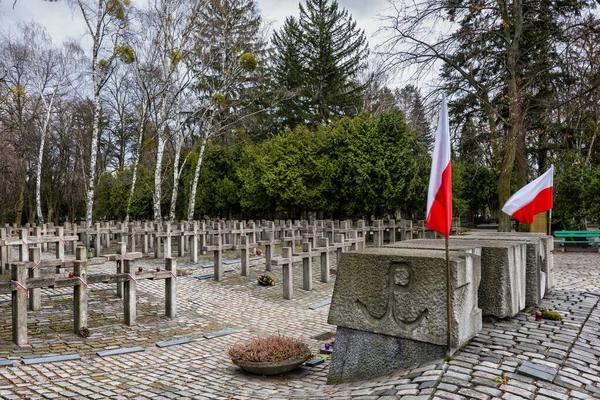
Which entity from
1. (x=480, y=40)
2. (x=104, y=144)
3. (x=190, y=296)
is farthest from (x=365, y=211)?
(x=104, y=144)

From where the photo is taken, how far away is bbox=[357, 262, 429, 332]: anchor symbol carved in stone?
175 inches

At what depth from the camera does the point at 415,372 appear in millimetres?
4121

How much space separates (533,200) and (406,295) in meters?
5.12

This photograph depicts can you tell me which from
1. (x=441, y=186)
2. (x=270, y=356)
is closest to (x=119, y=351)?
(x=270, y=356)

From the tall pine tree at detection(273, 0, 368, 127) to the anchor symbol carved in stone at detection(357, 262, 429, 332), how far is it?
3134 centimetres

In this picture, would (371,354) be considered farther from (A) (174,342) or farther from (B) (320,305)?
(B) (320,305)

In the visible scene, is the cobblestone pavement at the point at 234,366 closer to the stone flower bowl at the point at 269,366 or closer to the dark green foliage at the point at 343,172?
the stone flower bowl at the point at 269,366

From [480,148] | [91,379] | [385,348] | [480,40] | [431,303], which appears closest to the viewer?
[431,303]

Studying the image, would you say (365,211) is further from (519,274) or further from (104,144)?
(104,144)

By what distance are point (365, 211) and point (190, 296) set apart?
1367 centimetres

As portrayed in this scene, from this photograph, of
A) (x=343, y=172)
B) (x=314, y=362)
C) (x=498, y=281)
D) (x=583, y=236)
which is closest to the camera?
(x=498, y=281)

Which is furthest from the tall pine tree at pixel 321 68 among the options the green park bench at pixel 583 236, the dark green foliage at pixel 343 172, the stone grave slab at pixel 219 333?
the stone grave slab at pixel 219 333

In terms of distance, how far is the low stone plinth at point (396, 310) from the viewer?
4324 mm

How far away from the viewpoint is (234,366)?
18.8 feet
